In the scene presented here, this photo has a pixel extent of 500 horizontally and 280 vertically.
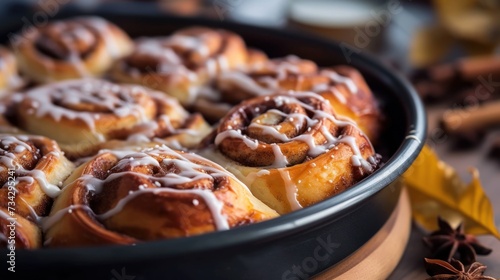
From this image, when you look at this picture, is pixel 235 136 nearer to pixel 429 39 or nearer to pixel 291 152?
pixel 291 152

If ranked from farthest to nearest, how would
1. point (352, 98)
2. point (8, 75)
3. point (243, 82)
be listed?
point (8, 75), point (243, 82), point (352, 98)

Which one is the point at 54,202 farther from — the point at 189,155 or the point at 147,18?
the point at 147,18

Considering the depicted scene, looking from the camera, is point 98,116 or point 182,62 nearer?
point 98,116

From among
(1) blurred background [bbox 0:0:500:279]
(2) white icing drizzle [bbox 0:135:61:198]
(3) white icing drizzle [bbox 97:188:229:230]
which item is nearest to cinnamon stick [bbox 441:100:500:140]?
(1) blurred background [bbox 0:0:500:279]

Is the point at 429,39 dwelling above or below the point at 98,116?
below

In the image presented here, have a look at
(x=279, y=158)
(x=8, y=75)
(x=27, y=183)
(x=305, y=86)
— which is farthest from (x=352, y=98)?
(x=8, y=75)

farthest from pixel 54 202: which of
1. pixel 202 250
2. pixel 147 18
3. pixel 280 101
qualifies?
pixel 147 18
